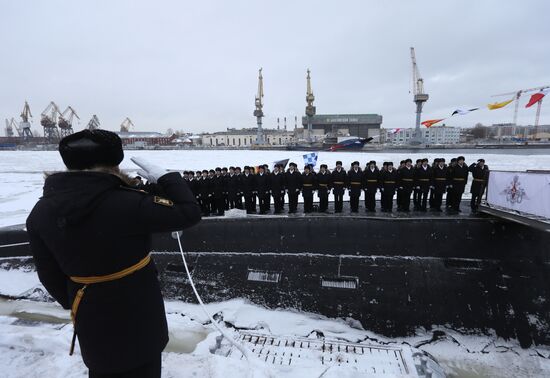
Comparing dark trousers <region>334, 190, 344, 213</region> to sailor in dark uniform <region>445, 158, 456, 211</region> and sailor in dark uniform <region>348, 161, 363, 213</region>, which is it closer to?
sailor in dark uniform <region>348, 161, 363, 213</region>

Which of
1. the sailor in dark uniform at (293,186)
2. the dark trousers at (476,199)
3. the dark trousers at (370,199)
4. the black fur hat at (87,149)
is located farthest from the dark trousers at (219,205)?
the black fur hat at (87,149)

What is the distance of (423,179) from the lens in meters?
8.69

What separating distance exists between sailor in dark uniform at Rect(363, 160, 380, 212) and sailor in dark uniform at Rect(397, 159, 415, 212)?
0.59m

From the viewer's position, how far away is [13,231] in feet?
29.0

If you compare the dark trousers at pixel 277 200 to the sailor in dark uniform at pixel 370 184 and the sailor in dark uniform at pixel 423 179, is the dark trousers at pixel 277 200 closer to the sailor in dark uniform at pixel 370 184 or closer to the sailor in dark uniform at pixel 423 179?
the sailor in dark uniform at pixel 370 184

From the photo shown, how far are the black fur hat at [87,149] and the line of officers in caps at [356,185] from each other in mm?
7717

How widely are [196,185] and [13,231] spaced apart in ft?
15.7

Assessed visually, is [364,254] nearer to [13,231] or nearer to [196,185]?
[196,185]

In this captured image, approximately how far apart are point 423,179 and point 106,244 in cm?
847

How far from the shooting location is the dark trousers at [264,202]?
9587mm

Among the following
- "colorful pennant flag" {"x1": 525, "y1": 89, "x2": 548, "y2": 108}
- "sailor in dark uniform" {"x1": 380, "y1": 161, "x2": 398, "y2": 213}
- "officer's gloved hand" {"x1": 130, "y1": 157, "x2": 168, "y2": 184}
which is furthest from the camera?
"colorful pennant flag" {"x1": 525, "y1": 89, "x2": 548, "y2": 108}

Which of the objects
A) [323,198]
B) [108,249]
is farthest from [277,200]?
[108,249]

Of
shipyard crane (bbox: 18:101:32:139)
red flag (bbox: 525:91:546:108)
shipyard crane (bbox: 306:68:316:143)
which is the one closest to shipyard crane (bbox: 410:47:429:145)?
shipyard crane (bbox: 306:68:316:143)

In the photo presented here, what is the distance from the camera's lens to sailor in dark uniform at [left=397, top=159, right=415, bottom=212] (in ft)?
28.8
